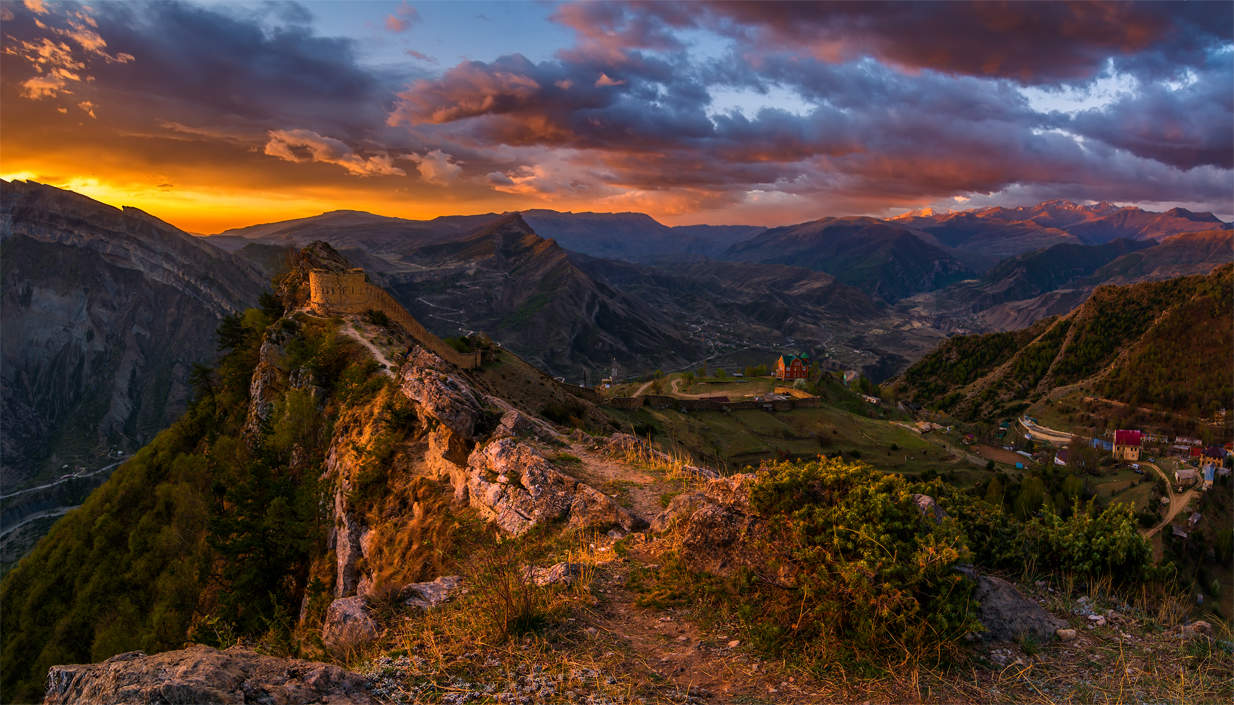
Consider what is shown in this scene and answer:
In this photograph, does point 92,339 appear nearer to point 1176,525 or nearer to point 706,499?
point 706,499

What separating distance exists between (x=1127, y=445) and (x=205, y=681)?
115219 mm

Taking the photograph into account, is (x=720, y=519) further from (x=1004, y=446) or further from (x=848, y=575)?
(x=1004, y=446)

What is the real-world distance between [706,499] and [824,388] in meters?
93.6

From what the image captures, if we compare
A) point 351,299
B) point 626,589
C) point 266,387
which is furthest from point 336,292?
point 626,589

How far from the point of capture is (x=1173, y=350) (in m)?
121

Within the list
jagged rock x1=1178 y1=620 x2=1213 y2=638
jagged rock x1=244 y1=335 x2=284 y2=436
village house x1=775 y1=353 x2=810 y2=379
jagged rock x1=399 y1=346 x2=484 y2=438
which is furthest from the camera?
village house x1=775 y1=353 x2=810 y2=379

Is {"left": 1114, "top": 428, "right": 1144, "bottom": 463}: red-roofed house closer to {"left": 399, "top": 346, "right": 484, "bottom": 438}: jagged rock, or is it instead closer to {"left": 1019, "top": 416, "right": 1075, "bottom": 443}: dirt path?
{"left": 1019, "top": 416, "right": 1075, "bottom": 443}: dirt path

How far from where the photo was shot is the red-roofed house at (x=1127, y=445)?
278ft

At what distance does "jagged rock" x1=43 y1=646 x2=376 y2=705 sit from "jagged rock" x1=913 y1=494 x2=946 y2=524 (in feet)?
20.9

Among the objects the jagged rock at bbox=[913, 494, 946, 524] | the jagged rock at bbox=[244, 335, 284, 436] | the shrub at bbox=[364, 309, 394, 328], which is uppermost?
the shrub at bbox=[364, 309, 394, 328]

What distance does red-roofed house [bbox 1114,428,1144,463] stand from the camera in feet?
278

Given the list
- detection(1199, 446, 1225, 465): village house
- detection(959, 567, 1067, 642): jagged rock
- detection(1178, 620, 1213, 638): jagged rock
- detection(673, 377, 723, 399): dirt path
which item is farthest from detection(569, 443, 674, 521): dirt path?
detection(1199, 446, 1225, 465): village house

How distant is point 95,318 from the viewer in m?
169

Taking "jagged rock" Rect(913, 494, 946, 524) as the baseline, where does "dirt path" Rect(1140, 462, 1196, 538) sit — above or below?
below
